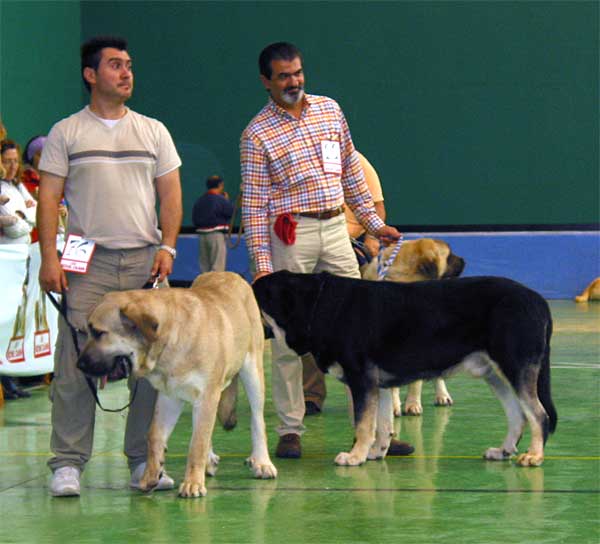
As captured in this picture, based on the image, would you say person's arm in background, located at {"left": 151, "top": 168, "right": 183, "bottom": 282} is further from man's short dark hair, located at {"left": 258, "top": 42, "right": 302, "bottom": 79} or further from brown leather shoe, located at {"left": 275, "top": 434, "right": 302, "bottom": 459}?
brown leather shoe, located at {"left": 275, "top": 434, "right": 302, "bottom": 459}

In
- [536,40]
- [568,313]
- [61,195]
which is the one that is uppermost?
[536,40]

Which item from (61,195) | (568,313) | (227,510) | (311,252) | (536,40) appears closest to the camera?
(227,510)

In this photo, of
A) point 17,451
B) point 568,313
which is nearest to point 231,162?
point 568,313

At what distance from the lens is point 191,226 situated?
18.1 m

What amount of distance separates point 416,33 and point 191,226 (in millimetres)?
4249

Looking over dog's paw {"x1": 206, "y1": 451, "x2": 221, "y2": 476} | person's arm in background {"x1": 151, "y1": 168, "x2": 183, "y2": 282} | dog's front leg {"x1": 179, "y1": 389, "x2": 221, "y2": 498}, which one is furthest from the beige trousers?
dog's front leg {"x1": 179, "y1": 389, "x2": 221, "y2": 498}

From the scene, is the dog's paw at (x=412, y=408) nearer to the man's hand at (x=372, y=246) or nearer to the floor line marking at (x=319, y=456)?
the man's hand at (x=372, y=246)

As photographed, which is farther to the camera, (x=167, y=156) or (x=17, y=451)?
(x=17, y=451)

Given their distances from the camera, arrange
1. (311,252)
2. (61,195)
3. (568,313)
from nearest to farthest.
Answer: (61,195) < (311,252) < (568,313)

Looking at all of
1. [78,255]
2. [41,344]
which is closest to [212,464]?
[78,255]

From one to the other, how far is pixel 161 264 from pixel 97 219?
1.08 feet

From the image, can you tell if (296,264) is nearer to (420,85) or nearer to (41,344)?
(41,344)

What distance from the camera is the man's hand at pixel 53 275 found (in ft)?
16.8

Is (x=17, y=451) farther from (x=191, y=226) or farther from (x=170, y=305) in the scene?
(x=191, y=226)
